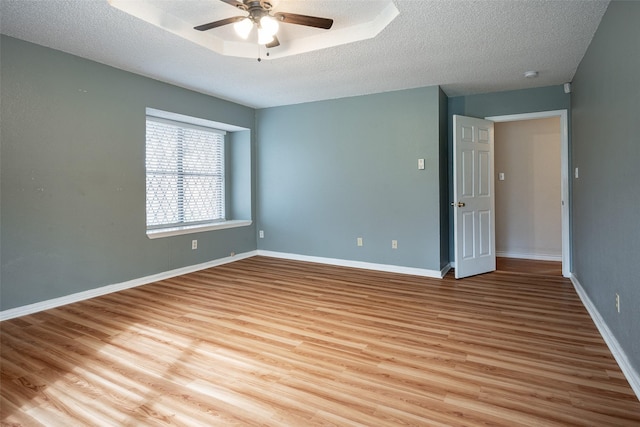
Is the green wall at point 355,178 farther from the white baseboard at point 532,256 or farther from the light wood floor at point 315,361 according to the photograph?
the white baseboard at point 532,256

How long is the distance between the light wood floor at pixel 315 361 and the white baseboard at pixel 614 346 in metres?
0.05

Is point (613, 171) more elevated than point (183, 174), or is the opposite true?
point (183, 174)

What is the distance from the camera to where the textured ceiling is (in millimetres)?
2551

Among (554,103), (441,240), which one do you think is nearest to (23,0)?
(441,240)

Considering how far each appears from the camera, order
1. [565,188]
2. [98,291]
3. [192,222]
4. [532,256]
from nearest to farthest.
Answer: [98,291], [565,188], [192,222], [532,256]

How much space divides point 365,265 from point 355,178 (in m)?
1.26

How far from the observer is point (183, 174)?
5.02m

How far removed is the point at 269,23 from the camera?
246 centimetres

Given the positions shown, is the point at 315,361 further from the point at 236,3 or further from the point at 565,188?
the point at 565,188

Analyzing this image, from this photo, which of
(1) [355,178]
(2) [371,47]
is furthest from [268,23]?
(1) [355,178]

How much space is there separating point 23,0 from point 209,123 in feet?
8.94

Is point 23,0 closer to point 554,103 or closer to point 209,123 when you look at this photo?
point 209,123

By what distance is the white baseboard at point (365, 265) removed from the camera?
4.46m

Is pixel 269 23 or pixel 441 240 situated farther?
pixel 441 240
